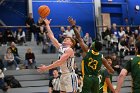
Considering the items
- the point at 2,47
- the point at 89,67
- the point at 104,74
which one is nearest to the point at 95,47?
the point at 89,67

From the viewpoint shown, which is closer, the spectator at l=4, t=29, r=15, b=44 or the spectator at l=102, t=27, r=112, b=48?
the spectator at l=4, t=29, r=15, b=44

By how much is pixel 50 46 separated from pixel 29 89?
461 cm

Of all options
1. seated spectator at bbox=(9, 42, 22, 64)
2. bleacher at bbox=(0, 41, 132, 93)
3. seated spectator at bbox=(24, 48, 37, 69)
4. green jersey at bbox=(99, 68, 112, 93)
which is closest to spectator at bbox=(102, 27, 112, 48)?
bleacher at bbox=(0, 41, 132, 93)

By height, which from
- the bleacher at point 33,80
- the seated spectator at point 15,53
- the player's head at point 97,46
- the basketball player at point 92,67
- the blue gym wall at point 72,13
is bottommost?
the bleacher at point 33,80

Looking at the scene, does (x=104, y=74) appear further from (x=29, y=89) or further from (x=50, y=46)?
(x=50, y=46)

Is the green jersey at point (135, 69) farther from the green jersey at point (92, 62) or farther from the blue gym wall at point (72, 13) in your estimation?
the blue gym wall at point (72, 13)

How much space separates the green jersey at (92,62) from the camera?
22.9ft

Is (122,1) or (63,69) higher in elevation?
(122,1)

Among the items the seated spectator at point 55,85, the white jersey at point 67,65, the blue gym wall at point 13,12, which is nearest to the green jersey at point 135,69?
the white jersey at point 67,65

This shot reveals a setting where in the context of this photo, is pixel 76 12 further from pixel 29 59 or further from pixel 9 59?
pixel 9 59

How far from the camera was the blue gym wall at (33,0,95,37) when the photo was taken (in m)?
21.0

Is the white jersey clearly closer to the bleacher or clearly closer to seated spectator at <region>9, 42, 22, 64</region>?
the bleacher

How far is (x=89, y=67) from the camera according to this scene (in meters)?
7.02

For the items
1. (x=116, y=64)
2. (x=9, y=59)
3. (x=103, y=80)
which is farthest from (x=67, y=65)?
(x=116, y=64)
